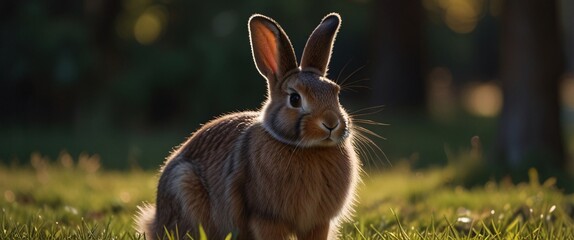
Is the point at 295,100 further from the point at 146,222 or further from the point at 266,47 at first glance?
the point at 146,222

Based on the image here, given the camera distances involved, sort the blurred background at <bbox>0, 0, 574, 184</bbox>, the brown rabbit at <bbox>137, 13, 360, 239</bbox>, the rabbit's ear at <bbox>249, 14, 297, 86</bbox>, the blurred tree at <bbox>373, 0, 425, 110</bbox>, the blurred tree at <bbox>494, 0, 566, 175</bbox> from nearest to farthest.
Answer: the brown rabbit at <bbox>137, 13, 360, 239</bbox> → the rabbit's ear at <bbox>249, 14, 297, 86</bbox> → the blurred tree at <bbox>494, 0, 566, 175</bbox> → the blurred background at <bbox>0, 0, 574, 184</bbox> → the blurred tree at <bbox>373, 0, 425, 110</bbox>

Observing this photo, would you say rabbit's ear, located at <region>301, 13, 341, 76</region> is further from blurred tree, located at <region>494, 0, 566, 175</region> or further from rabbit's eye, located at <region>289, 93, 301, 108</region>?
blurred tree, located at <region>494, 0, 566, 175</region>

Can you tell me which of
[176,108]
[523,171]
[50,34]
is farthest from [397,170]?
[50,34]

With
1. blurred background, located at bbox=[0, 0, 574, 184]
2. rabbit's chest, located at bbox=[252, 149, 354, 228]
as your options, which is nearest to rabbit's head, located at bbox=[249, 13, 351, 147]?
rabbit's chest, located at bbox=[252, 149, 354, 228]

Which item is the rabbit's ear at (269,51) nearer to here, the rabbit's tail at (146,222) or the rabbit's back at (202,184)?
the rabbit's back at (202,184)

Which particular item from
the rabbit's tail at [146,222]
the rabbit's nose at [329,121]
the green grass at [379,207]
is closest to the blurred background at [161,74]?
the green grass at [379,207]

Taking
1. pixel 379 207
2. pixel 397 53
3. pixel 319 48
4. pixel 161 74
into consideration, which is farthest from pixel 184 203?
pixel 397 53
